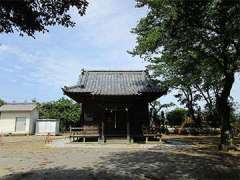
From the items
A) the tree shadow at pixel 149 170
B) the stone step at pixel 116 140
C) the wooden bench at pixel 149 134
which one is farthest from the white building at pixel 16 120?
the tree shadow at pixel 149 170

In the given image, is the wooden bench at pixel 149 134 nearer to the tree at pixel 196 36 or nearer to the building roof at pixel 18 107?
the tree at pixel 196 36

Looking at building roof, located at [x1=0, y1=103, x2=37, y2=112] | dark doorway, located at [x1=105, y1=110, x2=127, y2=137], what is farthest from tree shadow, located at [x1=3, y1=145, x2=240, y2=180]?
building roof, located at [x1=0, y1=103, x2=37, y2=112]

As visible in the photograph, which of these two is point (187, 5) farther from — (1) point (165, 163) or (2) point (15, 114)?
(2) point (15, 114)

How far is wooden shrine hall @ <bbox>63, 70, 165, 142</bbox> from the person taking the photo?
2678cm

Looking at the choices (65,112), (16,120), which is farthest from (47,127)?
(65,112)

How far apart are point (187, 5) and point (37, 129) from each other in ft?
117

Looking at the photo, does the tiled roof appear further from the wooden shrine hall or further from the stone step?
the stone step

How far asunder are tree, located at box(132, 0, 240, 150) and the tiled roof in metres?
3.76

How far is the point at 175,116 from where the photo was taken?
53.1m

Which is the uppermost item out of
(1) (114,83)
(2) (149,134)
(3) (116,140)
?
(1) (114,83)

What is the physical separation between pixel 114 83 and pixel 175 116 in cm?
2552

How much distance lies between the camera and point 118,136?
2795cm

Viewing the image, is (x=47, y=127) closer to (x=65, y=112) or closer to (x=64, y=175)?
(x=65, y=112)

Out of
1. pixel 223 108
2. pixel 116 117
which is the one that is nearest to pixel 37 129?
pixel 116 117
